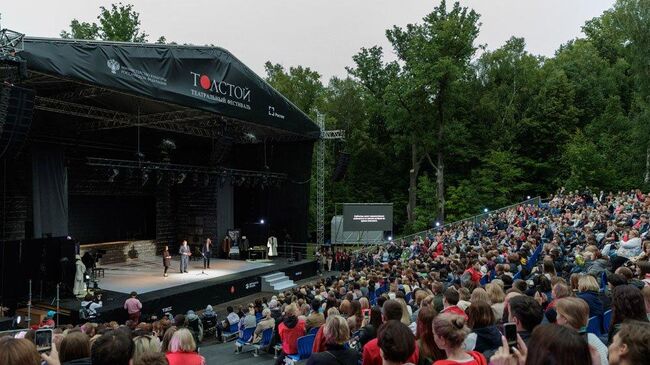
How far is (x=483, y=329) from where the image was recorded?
11.2 ft

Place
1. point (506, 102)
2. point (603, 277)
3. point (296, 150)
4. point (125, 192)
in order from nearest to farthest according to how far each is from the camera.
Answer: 1. point (603, 277)
2. point (125, 192)
3. point (296, 150)
4. point (506, 102)

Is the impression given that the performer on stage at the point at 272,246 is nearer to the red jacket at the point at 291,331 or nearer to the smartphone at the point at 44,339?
the red jacket at the point at 291,331

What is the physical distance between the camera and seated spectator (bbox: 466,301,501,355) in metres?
3.34

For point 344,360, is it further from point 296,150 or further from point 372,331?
point 296,150

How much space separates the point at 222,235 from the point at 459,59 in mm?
19847

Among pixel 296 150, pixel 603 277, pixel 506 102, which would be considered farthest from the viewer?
pixel 506 102

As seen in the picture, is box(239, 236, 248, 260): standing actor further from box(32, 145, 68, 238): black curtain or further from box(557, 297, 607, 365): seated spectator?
box(557, 297, 607, 365): seated spectator

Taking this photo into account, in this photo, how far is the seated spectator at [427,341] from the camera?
3130 mm

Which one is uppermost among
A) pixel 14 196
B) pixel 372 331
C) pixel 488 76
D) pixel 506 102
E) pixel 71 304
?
pixel 488 76

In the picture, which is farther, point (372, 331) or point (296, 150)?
point (296, 150)

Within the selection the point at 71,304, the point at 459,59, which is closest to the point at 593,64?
the point at 459,59

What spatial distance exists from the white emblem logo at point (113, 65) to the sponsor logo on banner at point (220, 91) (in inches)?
100

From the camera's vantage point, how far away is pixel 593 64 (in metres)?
34.2

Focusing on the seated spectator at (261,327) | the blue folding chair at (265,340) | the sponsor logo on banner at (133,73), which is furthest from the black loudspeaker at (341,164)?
the blue folding chair at (265,340)
